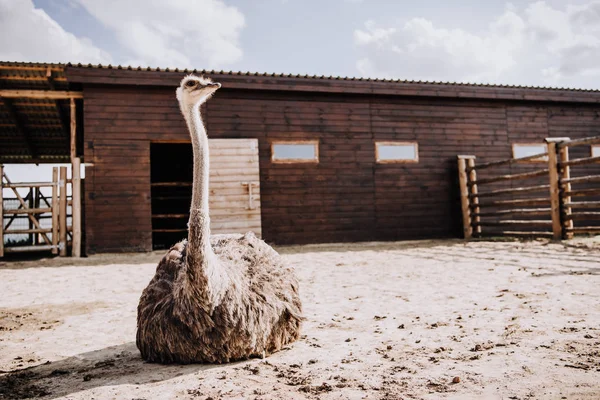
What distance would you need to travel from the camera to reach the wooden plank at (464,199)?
11523 millimetres

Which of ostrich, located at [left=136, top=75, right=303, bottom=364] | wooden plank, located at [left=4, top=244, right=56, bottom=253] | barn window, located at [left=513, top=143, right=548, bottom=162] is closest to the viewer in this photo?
ostrich, located at [left=136, top=75, right=303, bottom=364]

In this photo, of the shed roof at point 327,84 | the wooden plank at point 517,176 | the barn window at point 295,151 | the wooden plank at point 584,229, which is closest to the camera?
the wooden plank at point 584,229

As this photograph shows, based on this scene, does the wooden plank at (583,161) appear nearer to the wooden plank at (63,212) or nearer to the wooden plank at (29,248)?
Result: the wooden plank at (63,212)

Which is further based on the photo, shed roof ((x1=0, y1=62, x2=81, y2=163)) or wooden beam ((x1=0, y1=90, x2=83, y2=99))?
wooden beam ((x1=0, y1=90, x2=83, y2=99))

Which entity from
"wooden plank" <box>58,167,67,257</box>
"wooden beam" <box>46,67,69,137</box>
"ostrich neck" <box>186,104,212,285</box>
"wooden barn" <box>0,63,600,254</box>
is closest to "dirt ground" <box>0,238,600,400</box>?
"ostrich neck" <box>186,104,212,285</box>

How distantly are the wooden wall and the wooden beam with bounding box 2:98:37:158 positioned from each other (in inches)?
90.3

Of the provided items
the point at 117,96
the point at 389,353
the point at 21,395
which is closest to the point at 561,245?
the point at 389,353

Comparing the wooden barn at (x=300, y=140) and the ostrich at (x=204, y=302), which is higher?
the wooden barn at (x=300, y=140)

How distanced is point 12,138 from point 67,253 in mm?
5237

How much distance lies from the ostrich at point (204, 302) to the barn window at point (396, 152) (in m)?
9.05

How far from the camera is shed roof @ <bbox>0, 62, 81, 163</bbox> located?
972 centimetres

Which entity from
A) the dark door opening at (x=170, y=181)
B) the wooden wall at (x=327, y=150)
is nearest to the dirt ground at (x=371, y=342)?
the wooden wall at (x=327, y=150)

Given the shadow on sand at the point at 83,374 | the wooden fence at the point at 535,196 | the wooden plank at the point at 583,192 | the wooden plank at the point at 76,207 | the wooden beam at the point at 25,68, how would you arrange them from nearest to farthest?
the shadow on sand at the point at 83,374 < the wooden plank at the point at 583,192 < the wooden fence at the point at 535,196 < the wooden beam at the point at 25,68 < the wooden plank at the point at 76,207

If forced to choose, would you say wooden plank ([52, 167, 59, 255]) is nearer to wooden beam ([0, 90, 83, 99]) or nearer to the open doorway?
wooden beam ([0, 90, 83, 99])
